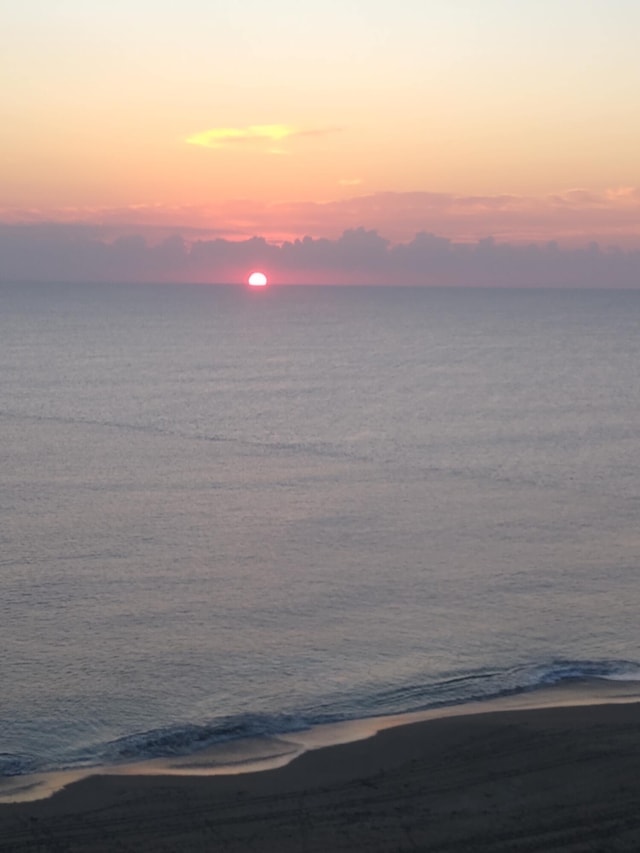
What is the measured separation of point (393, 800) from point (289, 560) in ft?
45.4

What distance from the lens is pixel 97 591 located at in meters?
25.8

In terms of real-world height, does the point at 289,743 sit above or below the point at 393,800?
below

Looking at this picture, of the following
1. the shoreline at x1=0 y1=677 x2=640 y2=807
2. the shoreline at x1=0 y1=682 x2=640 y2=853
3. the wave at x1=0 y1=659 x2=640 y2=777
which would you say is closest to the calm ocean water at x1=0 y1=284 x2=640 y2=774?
the wave at x1=0 y1=659 x2=640 y2=777

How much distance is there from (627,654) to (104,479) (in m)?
22.5

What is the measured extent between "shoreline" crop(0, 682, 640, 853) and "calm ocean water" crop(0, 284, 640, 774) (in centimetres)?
178

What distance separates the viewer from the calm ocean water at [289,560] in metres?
20.0

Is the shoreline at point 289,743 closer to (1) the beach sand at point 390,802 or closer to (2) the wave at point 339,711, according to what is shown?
(2) the wave at point 339,711

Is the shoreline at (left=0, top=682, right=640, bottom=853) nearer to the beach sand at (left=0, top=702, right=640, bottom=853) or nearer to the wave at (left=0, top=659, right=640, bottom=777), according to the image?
the beach sand at (left=0, top=702, right=640, bottom=853)

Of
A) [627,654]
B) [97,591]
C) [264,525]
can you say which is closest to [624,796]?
[627,654]

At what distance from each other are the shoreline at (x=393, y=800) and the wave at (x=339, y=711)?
108cm

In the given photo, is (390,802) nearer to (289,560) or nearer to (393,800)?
(393,800)

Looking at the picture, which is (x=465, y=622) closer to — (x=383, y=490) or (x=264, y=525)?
(x=264, y=525)

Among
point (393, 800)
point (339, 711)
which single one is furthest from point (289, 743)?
point (393, 800)

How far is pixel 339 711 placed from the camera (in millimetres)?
19266
